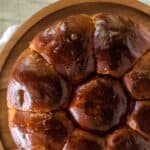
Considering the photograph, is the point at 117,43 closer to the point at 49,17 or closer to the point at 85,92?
the point at 85,92

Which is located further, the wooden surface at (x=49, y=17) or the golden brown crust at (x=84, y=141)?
the wooden surface at (x=49, y=17)

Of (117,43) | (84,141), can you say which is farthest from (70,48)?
(84,141)

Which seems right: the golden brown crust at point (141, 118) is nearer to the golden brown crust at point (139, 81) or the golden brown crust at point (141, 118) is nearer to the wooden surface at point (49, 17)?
the golden brown crust at point (139, 81)

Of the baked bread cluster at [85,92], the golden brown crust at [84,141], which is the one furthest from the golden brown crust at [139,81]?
the golden brown crust at [84,141]

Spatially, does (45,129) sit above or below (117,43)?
below

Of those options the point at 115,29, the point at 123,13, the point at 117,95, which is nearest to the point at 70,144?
the point at 117,95

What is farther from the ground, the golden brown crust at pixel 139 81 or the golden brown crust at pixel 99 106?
the golden brown crust at pixel 139 81

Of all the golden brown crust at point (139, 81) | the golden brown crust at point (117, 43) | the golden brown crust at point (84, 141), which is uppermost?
the golden brown crust at point (117, 43)
